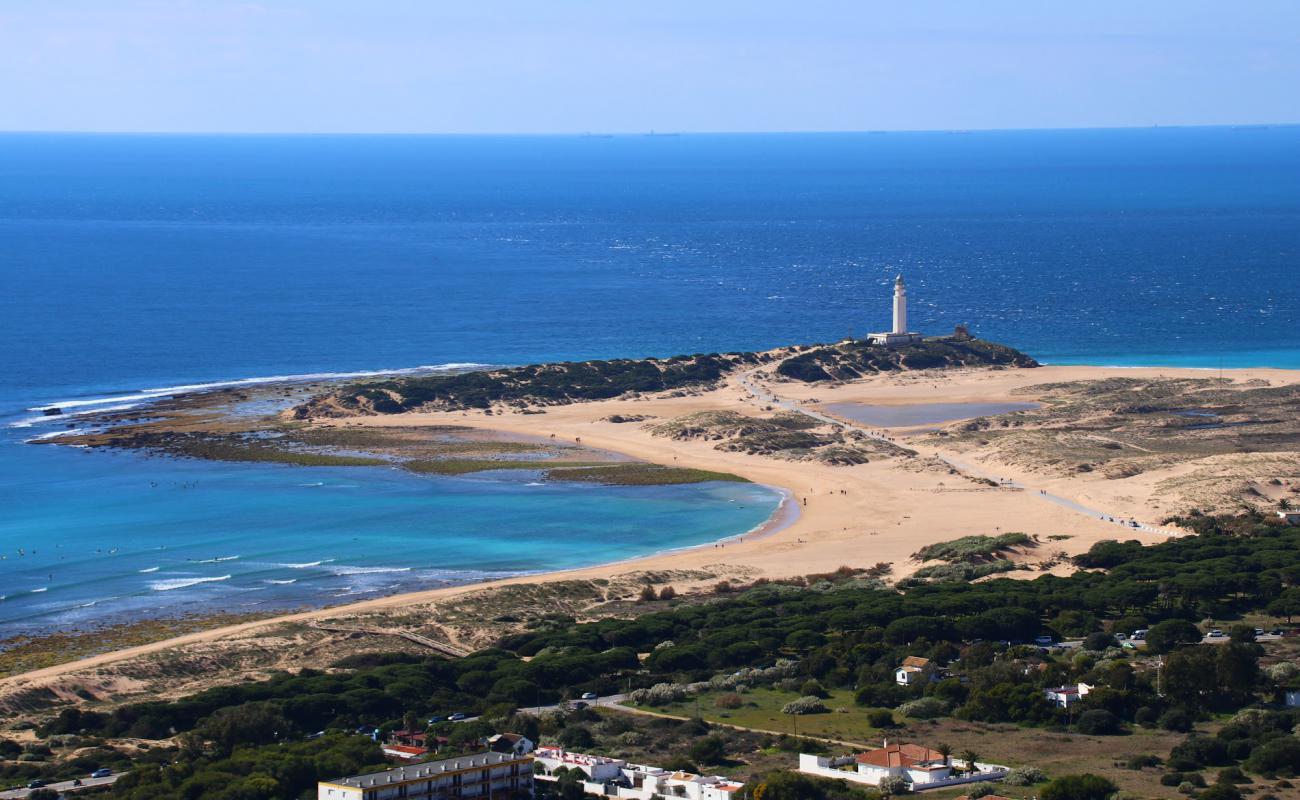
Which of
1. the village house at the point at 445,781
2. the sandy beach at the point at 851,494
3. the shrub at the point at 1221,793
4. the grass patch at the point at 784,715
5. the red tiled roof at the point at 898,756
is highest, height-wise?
the village house at the point at 445,781

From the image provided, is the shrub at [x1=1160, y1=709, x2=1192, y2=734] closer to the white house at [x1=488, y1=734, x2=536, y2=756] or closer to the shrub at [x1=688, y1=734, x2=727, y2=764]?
the shrub at [x1=688, y1=734, x2=727, y2=764]

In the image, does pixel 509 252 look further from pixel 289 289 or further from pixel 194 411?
pixel 194 411

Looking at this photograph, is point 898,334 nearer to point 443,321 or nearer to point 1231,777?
point 443,321

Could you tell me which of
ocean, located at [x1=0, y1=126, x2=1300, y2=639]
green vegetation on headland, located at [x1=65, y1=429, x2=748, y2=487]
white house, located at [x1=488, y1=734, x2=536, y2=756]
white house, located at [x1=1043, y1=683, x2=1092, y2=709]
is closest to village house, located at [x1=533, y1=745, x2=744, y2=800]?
white house, located at [x1=488, y1=734, x2=536, y2=756]

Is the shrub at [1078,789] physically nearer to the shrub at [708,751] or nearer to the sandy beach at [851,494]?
the shrub at [708,751]

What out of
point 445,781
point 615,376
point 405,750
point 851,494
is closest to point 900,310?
point 615,376

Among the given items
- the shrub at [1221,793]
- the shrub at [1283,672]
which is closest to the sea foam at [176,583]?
the shrub at [1283,672]
